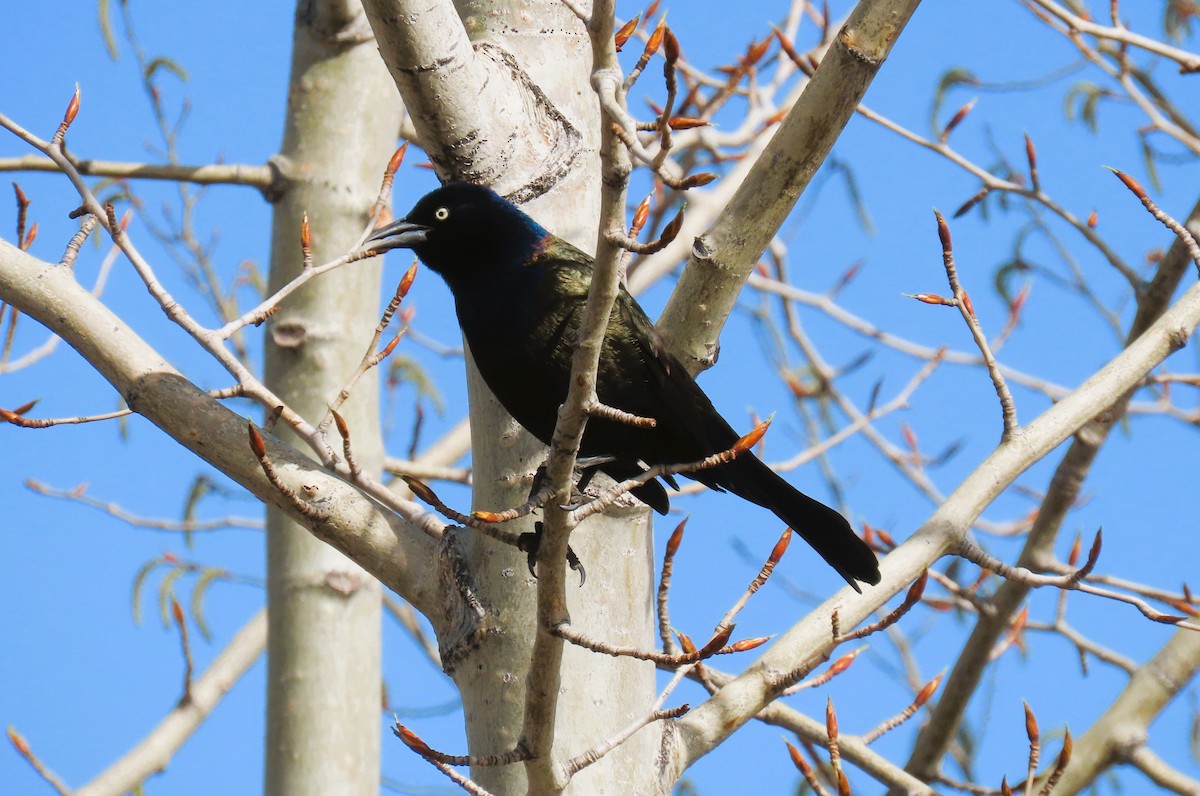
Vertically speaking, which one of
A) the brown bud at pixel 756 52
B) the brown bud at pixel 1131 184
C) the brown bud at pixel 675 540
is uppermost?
the brown bud at pixel 756 52

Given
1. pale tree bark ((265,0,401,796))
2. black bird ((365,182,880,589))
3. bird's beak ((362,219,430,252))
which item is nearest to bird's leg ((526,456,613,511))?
black bird ((365,182,880,589))

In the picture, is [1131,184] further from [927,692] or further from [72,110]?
[72,110]

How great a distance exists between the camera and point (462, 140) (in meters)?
2.74

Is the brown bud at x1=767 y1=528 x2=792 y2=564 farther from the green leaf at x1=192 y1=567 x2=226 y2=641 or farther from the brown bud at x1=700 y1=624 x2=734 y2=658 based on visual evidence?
the green leaf at x1=192 y1=567 x2=226 y2=641

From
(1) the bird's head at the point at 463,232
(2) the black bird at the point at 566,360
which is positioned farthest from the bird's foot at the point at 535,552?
(1) the bird's head at the point at 463,232

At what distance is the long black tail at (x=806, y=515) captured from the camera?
2850 mm

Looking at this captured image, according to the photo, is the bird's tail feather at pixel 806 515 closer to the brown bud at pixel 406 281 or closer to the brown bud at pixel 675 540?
the brown bud at pixel 675 540

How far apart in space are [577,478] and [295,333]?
54.7 inches

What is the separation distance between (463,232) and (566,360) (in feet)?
1.76

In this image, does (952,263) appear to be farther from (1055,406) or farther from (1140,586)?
(1140,586)

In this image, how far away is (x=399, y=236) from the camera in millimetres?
3221

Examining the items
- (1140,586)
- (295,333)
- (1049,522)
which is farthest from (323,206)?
(1140,586)

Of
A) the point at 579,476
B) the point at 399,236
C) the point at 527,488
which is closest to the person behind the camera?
the point at 527,488

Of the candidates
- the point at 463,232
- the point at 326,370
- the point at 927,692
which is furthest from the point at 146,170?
the point at 927,692
